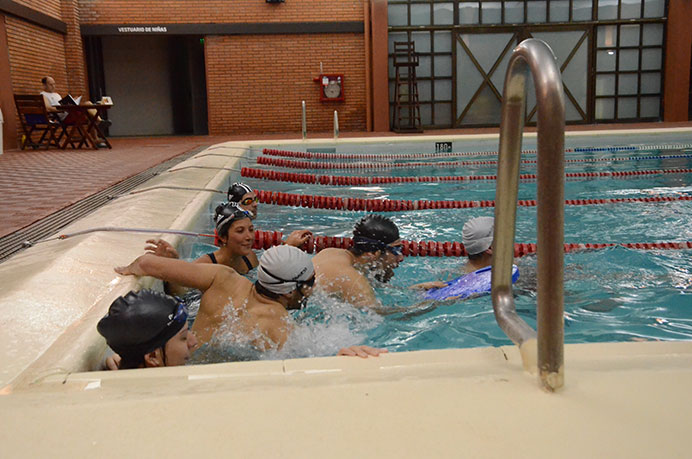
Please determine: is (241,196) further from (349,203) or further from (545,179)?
(545,179)

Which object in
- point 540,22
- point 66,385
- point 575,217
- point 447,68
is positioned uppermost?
point 540,22

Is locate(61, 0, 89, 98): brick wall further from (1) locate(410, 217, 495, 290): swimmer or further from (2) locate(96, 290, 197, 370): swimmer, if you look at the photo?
(2) locate(96, 290, 197, 370): swimmer

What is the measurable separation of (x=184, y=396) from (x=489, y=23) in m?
16.0

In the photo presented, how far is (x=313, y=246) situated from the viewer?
450 centimetres

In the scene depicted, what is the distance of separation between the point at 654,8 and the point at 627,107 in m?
2.48

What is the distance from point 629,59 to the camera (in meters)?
16.1

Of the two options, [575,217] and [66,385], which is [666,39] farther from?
[66,385]

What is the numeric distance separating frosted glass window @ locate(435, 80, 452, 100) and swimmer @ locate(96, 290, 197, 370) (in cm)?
1492

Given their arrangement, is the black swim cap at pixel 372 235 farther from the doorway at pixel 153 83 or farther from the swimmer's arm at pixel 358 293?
the doorway at pixel 153 83

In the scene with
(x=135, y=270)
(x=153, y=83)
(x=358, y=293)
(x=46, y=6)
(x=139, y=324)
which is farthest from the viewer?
(x=153, y=83)

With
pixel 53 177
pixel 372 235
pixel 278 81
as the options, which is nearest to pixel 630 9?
pixel 278 81

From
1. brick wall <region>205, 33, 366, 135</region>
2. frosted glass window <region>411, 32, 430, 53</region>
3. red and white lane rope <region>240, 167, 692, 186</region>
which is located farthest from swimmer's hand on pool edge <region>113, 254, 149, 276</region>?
frosted glass window <region>411, 32, 430, 53</region>

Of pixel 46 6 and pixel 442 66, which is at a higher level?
pixel 46 6

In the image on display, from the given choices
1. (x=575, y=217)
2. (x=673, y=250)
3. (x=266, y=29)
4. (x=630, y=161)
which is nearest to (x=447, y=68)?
(x=266, y=29)
